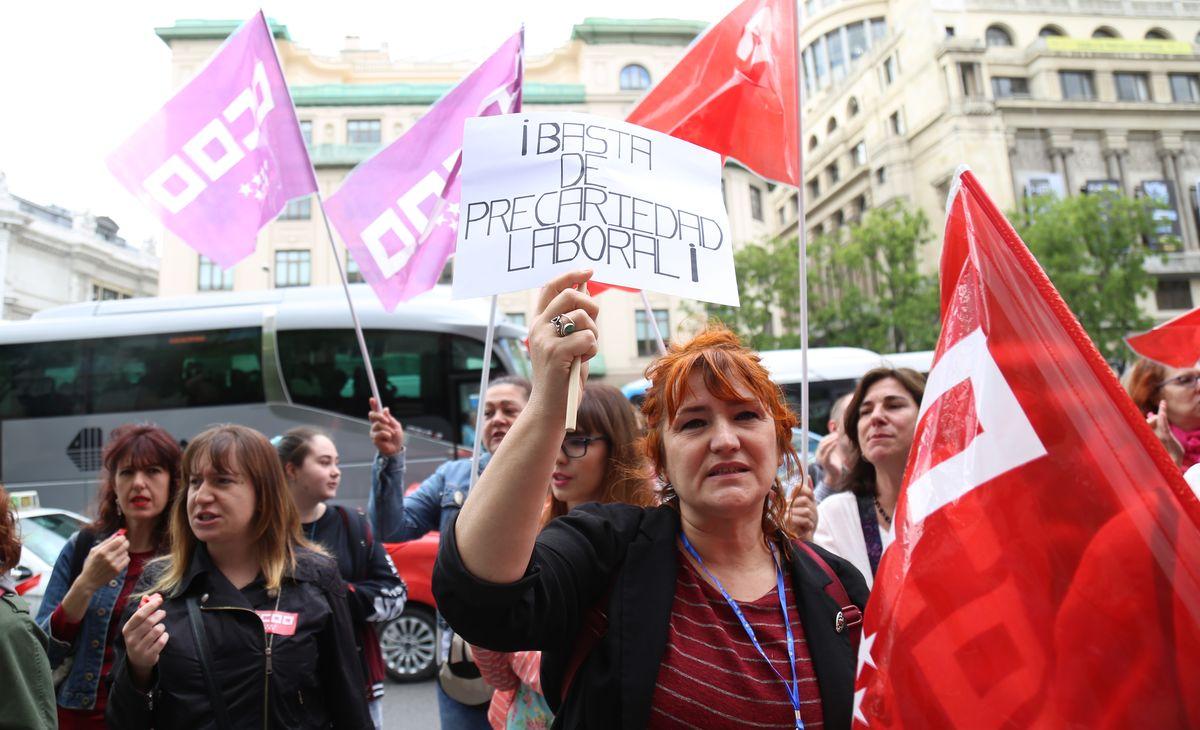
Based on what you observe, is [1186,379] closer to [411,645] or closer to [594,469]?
[594,469]

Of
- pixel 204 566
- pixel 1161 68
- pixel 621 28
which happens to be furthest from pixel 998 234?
pixel 1161 68

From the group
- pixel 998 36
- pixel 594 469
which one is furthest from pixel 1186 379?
pixel 998 36

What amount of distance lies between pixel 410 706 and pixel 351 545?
11.0 ft

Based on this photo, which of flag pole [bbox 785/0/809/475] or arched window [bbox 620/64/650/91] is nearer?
flag pole [bbox 785/0/809/475]

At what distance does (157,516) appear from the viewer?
3.07 m

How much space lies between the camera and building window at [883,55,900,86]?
40.8m

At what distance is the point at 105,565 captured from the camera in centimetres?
262

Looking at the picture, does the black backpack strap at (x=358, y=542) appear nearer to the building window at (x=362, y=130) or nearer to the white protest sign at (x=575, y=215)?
the white protest sign at (x=575, y=215)

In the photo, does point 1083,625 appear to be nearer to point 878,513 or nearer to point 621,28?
point 878,513

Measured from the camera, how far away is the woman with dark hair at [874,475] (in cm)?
286

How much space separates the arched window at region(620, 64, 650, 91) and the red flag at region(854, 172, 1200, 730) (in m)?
35.1

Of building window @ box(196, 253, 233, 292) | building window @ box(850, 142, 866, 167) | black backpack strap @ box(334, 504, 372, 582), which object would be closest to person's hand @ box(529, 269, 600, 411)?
black backpack strap @ box(334, 504, 372, 582)

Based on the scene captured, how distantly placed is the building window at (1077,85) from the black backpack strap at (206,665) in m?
45.1

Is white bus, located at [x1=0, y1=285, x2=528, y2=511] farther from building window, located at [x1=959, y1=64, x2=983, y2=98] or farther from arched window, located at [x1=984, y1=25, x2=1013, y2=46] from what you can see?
arched window, located at [x1=984, y1=25, x2=1013, y2=46]
